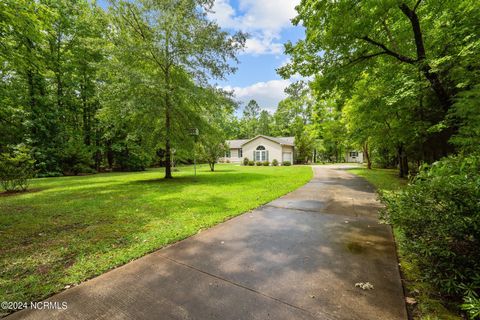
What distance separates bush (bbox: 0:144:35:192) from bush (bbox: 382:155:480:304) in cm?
1258

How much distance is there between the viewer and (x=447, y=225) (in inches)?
80.5

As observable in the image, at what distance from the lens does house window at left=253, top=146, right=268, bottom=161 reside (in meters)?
28.4

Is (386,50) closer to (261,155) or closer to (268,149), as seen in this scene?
(268,149)

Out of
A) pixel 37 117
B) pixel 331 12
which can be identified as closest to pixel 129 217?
pixel 331 12

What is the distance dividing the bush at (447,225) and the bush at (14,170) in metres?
12.6

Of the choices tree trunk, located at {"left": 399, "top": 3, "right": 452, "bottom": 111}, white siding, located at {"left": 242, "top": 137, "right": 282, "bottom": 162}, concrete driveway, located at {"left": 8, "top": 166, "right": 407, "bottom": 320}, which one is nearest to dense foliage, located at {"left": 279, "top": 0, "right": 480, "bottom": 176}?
tree trunk, located at {"left": 399, "top": 3, "right": 452, "bottom": 111}

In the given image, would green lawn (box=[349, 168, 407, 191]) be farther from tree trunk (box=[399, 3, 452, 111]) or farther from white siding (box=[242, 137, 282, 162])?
white siding (box=[242, 137, 282, 162])

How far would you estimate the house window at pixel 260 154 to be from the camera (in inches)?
1119

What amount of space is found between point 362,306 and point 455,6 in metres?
8.80

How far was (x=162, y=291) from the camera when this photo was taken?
88.0 inches

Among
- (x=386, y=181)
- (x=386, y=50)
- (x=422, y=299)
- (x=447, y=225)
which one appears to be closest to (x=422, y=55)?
(x=386, y=50)

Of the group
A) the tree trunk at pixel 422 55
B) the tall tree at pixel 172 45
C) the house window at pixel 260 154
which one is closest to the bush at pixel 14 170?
the tall tree at pixel 172 45

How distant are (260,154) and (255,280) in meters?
26.5

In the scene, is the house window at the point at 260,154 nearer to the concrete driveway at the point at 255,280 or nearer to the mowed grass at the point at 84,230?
the mowed grass at the point at 84,230
